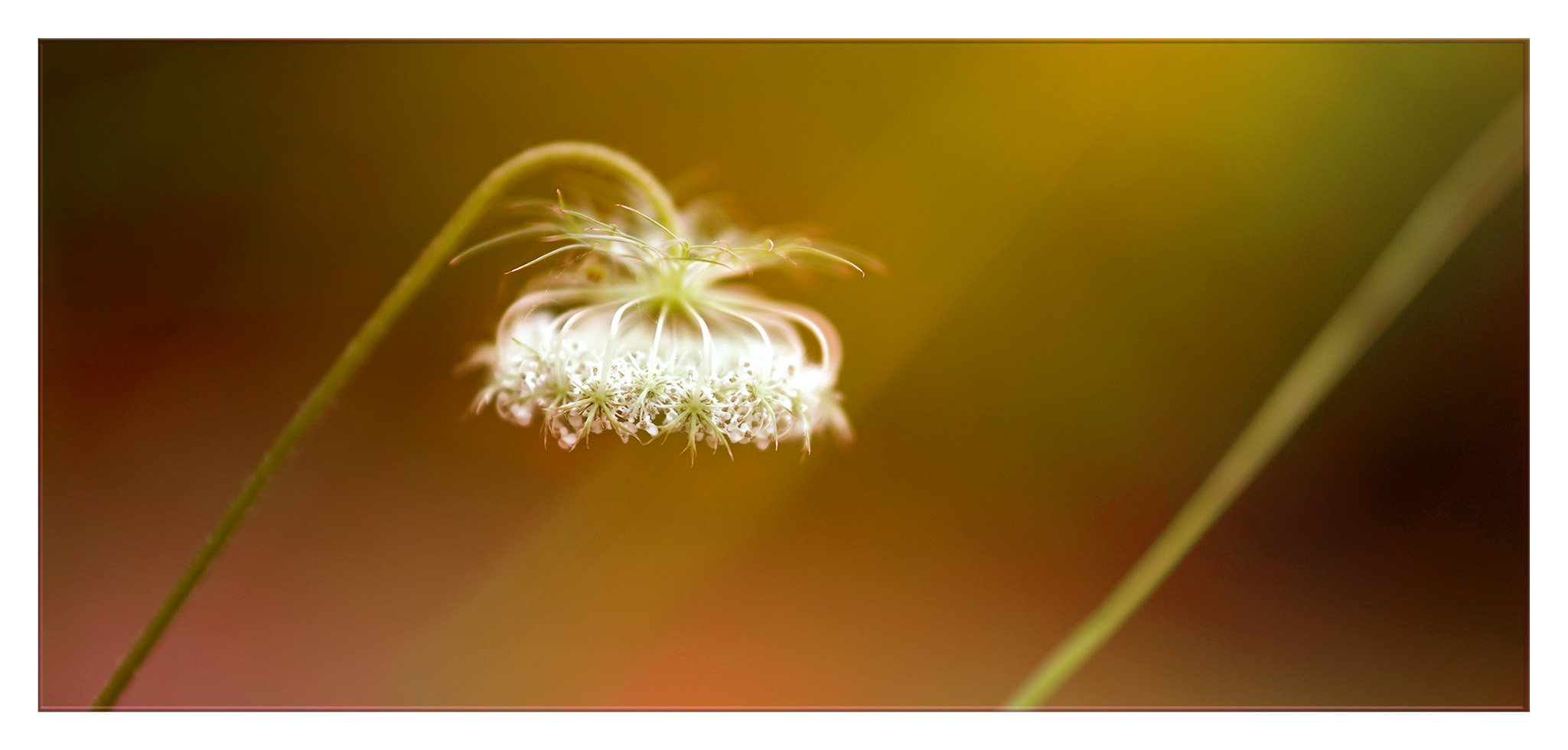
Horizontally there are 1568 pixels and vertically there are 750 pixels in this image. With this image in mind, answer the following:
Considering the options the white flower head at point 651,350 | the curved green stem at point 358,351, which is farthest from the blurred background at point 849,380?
the curved green stem at point 358,351

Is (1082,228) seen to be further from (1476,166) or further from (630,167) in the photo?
(630,167)

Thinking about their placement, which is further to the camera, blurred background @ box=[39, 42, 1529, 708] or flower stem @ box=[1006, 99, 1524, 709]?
blurred background @ box=[39, 42, 1529, 708]

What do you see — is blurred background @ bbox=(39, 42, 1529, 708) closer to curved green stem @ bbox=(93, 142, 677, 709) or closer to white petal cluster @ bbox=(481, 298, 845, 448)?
white petal cluster @ bbox=(481, 298, 845, 448)

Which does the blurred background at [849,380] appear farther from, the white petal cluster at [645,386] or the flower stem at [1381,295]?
the white petal cluster at [645,386]

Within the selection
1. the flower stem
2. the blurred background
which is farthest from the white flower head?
the blurred background

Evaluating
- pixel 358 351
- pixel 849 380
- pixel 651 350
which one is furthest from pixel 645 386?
pixel 849 380

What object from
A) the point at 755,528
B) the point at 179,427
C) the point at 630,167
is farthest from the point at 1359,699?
the point at 179,427
